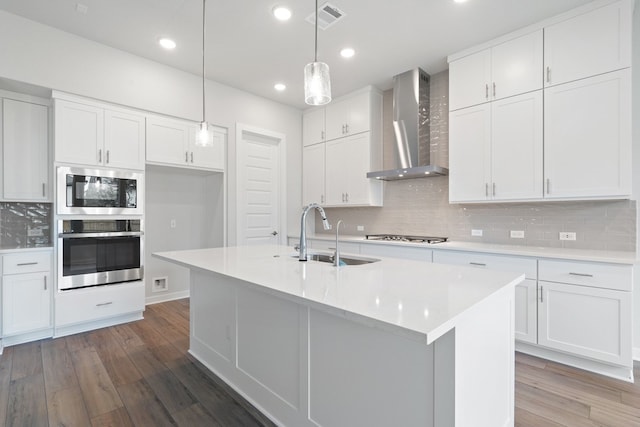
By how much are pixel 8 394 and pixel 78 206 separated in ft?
5.46

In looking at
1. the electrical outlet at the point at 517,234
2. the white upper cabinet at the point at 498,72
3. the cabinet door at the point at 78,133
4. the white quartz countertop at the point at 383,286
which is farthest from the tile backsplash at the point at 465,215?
the cabinet door at the point at 78,133

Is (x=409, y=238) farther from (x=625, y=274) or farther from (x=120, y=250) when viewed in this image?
(x=120, y=250)

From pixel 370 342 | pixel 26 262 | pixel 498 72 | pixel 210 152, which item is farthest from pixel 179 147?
pixel 498 72

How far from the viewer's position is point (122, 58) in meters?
3.41

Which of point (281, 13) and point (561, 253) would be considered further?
point (281, 13)

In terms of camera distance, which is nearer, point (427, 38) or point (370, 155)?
point (427, 38)

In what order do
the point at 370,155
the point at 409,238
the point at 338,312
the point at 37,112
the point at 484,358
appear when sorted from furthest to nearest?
the point at 370,155
the point at 409,238
the point at 37,112
the point at 484,358
the point at 338,312

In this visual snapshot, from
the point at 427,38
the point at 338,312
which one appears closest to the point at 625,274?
the point at 338,312

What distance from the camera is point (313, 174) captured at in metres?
4.99

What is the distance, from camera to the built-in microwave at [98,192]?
302 cm

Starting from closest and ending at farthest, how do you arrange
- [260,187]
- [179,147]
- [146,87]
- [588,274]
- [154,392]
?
[154,392] → [588,274] → [146,87] → [179,147] → [260,187]

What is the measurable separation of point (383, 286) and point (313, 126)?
4029 millimetres

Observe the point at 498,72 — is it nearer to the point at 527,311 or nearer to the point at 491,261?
the point at 491,261

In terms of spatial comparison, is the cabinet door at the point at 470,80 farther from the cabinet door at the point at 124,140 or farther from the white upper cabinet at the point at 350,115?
the cabinet door at the point at 124,140
